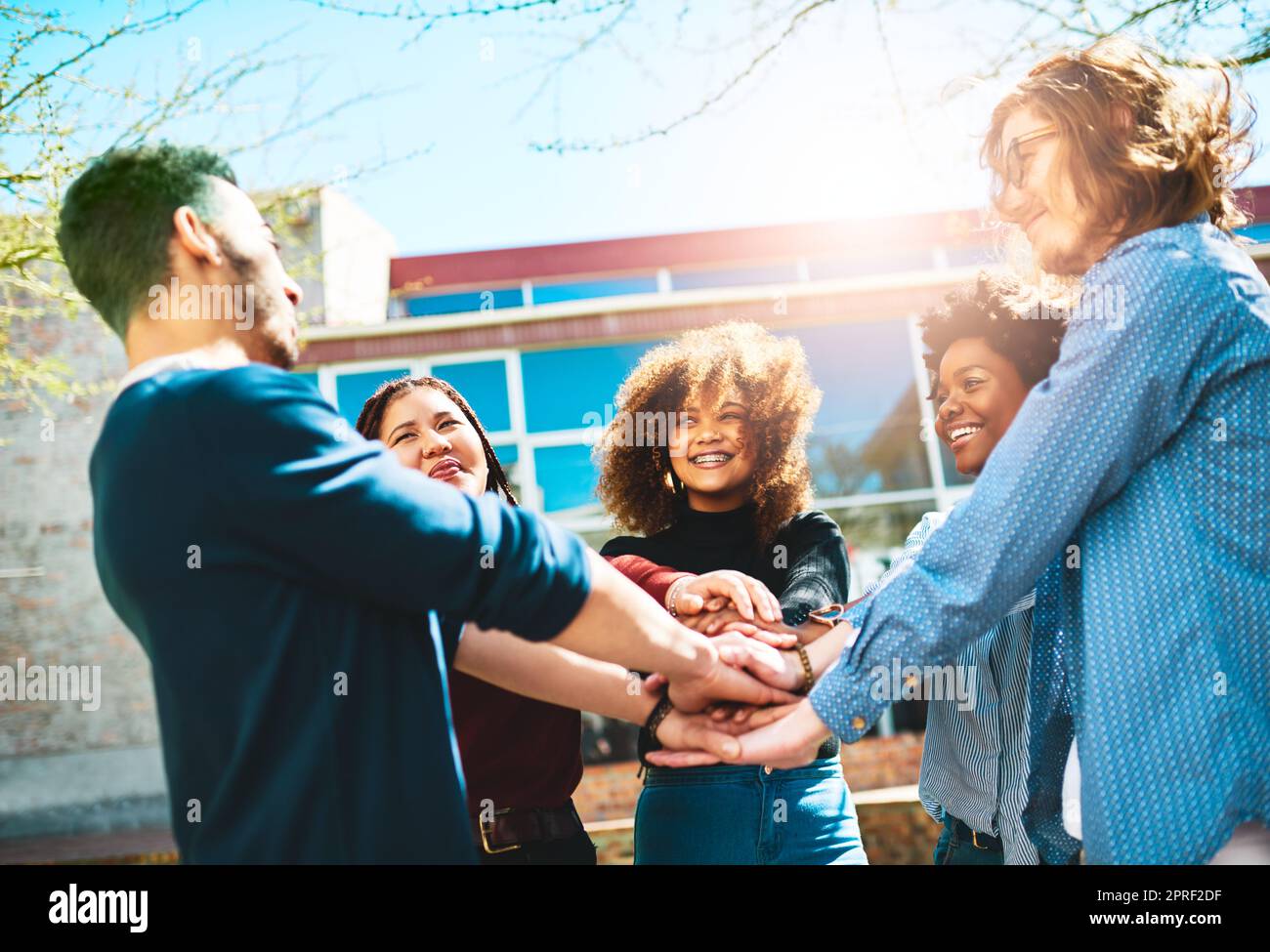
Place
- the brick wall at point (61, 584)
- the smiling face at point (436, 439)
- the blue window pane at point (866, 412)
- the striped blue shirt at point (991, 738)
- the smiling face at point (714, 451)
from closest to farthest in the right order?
the striped blue shirt at point (991, 738) < the smiling face at point (436, 439) < the smiling face at point (714, 451) < the blue window pane at point (866, 412) < the brick wall at point (61, 584)

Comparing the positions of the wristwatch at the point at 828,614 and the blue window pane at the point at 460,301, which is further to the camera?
the blue window pane at the point at 460,301

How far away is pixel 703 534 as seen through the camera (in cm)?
224

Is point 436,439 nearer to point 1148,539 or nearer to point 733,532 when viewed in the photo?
point 733,532

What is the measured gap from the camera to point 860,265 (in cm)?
1259

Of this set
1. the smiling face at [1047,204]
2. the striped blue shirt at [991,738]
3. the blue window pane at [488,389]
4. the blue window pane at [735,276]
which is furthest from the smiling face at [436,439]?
the blue window pane at [735,276]

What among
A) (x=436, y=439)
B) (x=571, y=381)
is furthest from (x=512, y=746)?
(x=571, y=381)

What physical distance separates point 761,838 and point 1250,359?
1.19 meters

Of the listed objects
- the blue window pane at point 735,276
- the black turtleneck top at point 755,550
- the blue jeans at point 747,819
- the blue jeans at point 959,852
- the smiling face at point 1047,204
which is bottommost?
the blue jeans at point 959,852

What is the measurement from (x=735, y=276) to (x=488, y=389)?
5.46 m

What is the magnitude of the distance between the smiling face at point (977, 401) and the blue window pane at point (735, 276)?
421 inches

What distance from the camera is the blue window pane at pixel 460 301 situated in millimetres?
11844

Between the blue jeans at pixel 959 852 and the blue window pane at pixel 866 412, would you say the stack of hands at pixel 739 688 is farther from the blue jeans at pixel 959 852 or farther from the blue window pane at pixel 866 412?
the blue window pane at pixel 866 412
